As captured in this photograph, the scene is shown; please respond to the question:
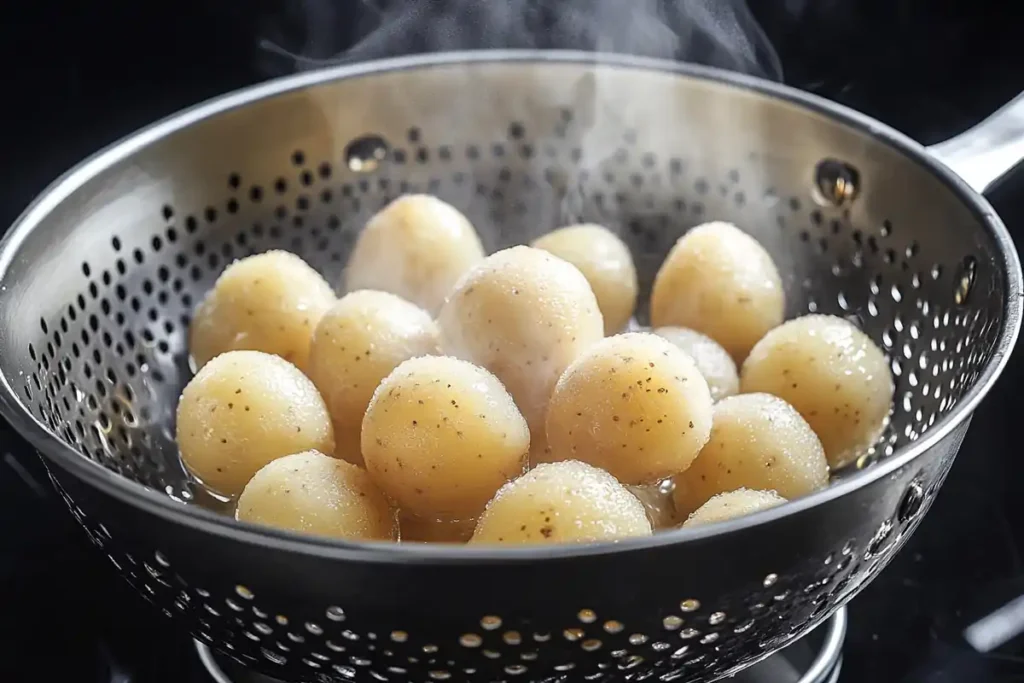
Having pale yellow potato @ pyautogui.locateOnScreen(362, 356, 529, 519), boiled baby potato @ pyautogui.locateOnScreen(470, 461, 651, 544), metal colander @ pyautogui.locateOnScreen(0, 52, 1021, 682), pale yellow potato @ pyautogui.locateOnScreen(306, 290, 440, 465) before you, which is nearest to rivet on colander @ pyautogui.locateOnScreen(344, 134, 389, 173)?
metal colander @ pyautogui.locateOnScreen(0, 52, 1021, 682)

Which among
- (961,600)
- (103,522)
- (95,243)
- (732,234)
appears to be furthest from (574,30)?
(103,522)

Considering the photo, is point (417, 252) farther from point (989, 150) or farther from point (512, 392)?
point (989, 150)

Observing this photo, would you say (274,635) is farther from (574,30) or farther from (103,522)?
(574,30)

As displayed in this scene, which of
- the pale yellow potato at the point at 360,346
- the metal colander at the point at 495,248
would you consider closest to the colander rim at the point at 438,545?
the metal colander at the point at 495,248

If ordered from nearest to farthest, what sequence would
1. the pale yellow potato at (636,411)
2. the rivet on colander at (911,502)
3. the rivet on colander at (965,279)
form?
the rivet on colander at (911,502) < the pale yellow potato at (636,411) < the rivet on colander at (965,279)

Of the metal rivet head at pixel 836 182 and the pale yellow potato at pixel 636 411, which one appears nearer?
the pale yellow potato at pixel 636 411

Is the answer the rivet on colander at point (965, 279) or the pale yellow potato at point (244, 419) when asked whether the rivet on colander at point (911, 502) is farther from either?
the pale yellow potato at point (244, 419)

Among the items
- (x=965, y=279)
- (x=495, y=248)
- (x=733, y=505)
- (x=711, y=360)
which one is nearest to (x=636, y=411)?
(x=733, y=505)
